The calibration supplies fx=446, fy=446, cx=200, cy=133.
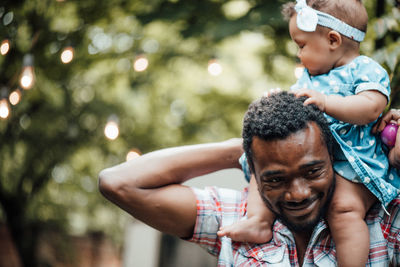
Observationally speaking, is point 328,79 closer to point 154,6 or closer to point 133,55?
point 154,6

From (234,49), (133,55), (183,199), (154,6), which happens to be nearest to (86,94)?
(133,55)

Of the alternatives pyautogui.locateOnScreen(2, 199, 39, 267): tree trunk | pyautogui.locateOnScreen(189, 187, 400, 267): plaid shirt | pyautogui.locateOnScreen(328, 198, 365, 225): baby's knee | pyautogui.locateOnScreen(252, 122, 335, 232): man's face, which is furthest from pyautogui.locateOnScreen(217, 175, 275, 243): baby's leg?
pyautogui.locateOnScreen(2, 199, 39, 267): tree trunk

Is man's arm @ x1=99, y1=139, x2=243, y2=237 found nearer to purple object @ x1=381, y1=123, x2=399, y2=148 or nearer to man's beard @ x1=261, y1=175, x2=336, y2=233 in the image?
man's beard @ x1=261, y1=175, x2=336, y2=233

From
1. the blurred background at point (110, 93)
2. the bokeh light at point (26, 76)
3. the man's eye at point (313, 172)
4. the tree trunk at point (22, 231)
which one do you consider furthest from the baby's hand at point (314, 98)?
the tree trunk at point (22, 231)

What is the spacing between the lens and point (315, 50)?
77.3 inches

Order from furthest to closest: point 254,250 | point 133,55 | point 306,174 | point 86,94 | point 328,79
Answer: point 86,94 → point 133,55 → point 254,250 → point 328,79 → point 306,174

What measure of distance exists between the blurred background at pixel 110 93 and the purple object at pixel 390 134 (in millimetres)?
1907

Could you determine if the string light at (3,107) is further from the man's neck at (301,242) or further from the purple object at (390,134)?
the purple object at (390,134)

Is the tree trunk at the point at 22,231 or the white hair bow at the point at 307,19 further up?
the white hair bow at the point at 307,19

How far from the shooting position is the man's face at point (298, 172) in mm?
1820

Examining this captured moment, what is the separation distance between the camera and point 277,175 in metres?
1.84

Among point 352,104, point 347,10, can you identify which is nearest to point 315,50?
point 347,10

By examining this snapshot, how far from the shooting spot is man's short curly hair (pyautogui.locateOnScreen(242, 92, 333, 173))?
72.3 inches

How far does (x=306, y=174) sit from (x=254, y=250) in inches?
20.6
